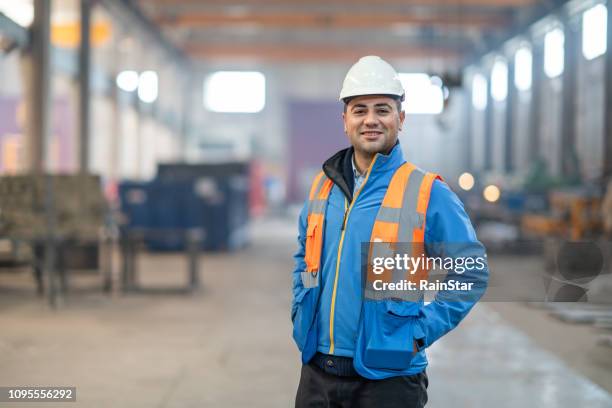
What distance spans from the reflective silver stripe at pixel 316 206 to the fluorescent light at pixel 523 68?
64.3 feet

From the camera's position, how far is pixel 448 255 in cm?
225

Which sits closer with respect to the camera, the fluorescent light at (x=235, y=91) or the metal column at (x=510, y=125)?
the metal column at (x=510, y=125)

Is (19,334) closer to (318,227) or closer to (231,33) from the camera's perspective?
(318,227)

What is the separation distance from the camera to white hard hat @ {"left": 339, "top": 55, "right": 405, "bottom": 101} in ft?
7.64

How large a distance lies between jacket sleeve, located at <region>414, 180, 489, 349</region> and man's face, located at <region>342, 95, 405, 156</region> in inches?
8.6

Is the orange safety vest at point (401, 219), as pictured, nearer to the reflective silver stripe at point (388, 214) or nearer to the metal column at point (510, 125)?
the reflective silver stripe at point (388, 214)

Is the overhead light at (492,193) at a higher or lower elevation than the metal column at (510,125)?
lower

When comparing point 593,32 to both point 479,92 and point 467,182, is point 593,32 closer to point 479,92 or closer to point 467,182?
point 467,182

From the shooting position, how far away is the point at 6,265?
979 cm

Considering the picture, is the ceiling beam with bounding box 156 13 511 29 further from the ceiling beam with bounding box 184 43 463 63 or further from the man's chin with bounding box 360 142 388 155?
the man's chin with bounding box 360 142 388 155

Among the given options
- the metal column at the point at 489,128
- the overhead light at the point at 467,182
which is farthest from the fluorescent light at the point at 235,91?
the overhead light at the point at 467,182

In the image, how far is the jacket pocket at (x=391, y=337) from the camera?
7.06 ft

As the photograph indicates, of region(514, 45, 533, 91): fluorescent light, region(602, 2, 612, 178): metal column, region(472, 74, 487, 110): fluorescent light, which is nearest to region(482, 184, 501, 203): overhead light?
region(602, 2, 612, 178): metal column

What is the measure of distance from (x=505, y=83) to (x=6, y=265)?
1792 cm
